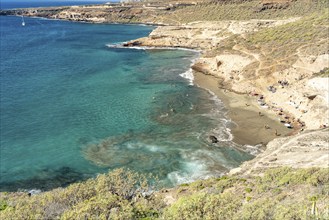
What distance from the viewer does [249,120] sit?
55.9m

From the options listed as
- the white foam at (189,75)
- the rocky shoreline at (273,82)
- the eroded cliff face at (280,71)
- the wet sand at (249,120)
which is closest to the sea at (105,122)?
the white foam at (189,75)

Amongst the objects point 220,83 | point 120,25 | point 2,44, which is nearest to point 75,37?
point 2,44

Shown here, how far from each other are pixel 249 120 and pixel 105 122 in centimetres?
2406

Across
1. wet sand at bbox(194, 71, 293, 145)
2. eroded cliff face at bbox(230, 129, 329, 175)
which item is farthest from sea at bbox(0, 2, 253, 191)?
eroded cliff face at bbox(230, 129, 329, 175)

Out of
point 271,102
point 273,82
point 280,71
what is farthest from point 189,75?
point 271,102

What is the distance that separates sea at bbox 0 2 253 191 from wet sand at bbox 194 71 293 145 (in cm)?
177

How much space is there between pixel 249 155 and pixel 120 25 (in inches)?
5953

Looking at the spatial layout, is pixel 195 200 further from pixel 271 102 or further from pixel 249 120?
pixel 271 102

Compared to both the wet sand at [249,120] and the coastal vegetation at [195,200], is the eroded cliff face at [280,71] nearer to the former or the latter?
the wet sand at [249,120]

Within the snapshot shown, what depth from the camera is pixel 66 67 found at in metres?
89.8

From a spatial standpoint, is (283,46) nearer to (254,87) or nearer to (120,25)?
(254,87)

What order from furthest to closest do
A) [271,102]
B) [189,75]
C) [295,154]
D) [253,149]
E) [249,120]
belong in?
[189,75] → [271,102] → [249,120] → [253,149] → [295,154]

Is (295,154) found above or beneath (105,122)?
above

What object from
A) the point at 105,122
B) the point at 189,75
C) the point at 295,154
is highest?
the point at 295,154
